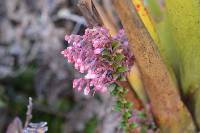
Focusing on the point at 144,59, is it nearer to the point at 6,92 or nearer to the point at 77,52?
the point at 77,52

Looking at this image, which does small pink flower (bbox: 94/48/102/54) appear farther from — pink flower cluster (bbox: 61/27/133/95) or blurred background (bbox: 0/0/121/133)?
blurred background (bbox: 0/0/121/133)

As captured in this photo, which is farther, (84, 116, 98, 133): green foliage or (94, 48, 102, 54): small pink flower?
(84, 116, 98, 133): green foliage

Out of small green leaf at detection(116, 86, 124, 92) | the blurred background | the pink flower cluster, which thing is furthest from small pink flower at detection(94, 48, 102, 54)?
the blurred background

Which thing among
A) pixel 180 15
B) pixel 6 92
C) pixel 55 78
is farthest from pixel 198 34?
pixel 6 92

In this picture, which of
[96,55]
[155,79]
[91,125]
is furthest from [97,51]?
[91,125]

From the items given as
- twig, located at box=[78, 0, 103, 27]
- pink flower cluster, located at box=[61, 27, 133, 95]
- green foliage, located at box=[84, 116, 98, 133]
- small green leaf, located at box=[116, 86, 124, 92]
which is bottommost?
green foliage, located at box=[84, 116, 98, 133]

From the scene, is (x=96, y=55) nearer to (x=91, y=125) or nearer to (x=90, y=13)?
(x=90, y=13)

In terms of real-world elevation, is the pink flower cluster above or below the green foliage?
above

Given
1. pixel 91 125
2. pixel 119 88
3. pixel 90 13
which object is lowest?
pixel 91 125

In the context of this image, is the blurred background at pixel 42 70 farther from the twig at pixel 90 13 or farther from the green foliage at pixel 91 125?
the twig at pixel 90 13
